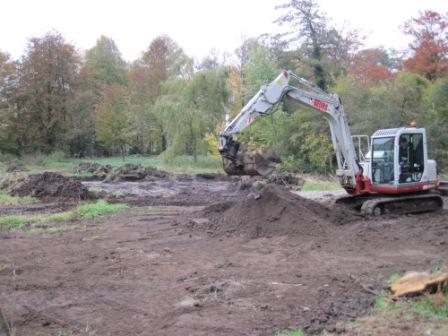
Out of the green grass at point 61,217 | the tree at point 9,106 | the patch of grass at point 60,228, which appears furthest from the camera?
the tree at point 9,106

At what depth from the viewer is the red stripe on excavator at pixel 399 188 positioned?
12.8 meters

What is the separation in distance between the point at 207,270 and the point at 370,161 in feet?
22.6

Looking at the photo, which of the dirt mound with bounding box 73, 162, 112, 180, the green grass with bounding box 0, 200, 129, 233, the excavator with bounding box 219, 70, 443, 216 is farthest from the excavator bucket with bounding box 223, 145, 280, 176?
the dirt mound with bounding box 73, 162, 112, 180

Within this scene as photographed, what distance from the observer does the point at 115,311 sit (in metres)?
5.97

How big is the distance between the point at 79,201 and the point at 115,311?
12.1 m

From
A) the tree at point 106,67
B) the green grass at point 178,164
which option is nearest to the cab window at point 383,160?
the green grass at point 178,164

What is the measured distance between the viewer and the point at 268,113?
41.4 feet

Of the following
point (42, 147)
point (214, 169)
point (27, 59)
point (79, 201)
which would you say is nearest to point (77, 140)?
point (42, 147)

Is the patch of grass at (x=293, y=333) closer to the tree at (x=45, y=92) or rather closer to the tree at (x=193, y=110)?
the tree at (x=193, y=110)

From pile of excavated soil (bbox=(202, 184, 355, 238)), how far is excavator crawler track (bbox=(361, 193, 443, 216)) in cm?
73

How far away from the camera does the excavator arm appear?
38.3 feet

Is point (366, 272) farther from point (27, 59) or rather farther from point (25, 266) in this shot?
point (27, 59)

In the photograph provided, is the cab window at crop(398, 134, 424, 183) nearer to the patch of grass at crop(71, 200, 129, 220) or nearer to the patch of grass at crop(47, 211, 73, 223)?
the patch of grass at crop(71, 200, 129, 220)

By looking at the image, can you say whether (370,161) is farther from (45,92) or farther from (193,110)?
(45,92)
